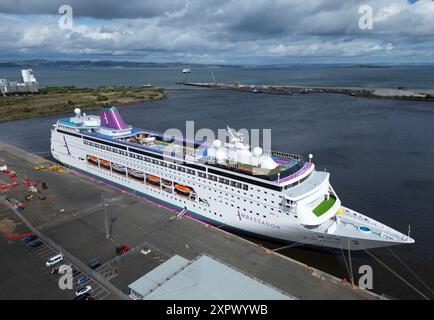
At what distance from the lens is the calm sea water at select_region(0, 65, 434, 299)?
70.4 ft

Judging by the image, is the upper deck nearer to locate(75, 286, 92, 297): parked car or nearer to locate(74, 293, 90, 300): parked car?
locate(75, 286, 92, 297): parked car

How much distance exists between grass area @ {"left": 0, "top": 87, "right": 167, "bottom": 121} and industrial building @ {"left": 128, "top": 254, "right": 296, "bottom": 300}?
7909 centimetres

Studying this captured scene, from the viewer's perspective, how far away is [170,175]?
25.8 m

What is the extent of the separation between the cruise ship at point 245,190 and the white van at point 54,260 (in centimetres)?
996

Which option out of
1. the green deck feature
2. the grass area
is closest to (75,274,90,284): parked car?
the green deck feature

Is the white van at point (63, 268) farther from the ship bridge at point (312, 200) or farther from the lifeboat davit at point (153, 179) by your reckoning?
the ship bridge at point (312, 200)

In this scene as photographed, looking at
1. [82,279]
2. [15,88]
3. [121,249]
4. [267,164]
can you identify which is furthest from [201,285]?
[15,88]

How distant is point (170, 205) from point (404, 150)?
39.7m

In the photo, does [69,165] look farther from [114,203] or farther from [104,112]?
[114,203]

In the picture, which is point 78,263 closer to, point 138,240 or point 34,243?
point 138,240

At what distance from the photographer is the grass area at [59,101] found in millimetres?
80169

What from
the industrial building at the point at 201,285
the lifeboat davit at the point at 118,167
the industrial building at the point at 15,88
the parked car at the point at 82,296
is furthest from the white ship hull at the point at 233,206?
the industrial building at the point at 15,88

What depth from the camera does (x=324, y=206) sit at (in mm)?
21266
